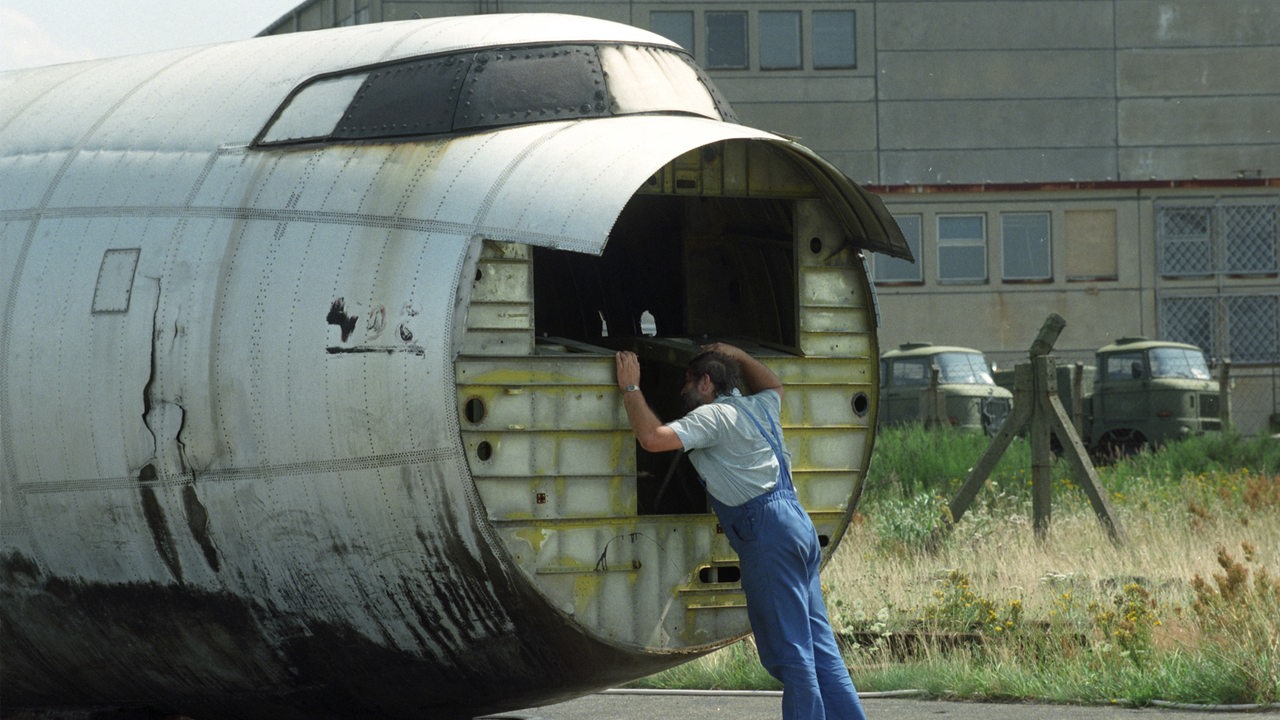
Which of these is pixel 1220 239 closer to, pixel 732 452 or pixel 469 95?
pixel 732 452

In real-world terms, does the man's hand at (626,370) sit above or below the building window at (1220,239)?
below

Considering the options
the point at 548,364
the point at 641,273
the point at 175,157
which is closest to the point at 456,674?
the point at 548,364

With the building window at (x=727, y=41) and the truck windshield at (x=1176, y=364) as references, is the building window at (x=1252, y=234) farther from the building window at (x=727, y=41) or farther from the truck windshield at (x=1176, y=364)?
the building window at (x=727, y=41)

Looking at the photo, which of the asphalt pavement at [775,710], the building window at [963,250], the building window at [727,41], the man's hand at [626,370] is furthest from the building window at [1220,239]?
the man's hand at [626,370]

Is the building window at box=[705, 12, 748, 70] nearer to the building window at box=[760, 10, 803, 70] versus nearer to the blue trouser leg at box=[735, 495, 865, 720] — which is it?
the building window at box=[760, 10, 803, 70]

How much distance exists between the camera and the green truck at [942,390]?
3034 cm

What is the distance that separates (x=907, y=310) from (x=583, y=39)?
29.9 meters

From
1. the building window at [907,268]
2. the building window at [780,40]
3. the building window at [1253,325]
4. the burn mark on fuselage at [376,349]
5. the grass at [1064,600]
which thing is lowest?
the grass at [1064,600]

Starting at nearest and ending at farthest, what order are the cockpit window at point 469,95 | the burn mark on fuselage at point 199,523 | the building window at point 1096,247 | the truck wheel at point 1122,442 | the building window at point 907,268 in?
the burn mark on fuselage at point 199,523
the cockpit window at point 469,95
the truck wheel at point 1122,442
the building window at point 907,268
the building window at point 1096,247

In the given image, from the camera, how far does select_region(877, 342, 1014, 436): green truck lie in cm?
3034

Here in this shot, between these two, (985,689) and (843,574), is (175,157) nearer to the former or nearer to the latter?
(985,689)

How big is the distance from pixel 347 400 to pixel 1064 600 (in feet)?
20.1

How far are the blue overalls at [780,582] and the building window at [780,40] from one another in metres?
32.9

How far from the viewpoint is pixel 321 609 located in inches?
282
